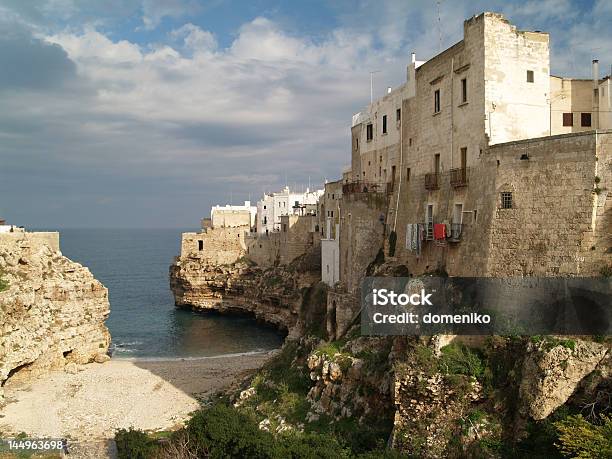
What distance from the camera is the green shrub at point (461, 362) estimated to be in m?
17.9

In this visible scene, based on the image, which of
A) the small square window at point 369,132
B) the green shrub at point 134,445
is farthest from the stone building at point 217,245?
the green shrub at point 134,445

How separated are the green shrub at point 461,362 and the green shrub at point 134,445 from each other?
1064 cm

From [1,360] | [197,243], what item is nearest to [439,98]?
[1,360]

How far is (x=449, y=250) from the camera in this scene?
2244cm

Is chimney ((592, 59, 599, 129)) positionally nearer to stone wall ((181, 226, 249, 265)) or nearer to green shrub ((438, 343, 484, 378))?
green shrub ((438, 343, 484, 378))

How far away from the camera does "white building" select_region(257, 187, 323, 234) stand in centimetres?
7553

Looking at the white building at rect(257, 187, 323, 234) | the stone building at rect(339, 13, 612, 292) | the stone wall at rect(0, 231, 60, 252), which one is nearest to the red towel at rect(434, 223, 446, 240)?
the stone building at rect(339, 13, 612, 292)

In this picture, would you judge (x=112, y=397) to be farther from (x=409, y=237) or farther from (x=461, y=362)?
(x=461, y=362)

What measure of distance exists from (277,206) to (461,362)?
6102cm

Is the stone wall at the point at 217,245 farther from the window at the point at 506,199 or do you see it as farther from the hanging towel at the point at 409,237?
the window at the point at 506,199

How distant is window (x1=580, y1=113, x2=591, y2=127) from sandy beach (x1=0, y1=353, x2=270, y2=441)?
21862mm

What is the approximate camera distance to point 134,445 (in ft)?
70.3

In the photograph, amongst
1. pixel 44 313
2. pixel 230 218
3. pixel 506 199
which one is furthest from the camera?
pixel 230 218

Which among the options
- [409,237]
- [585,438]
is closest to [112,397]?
[409,237]
